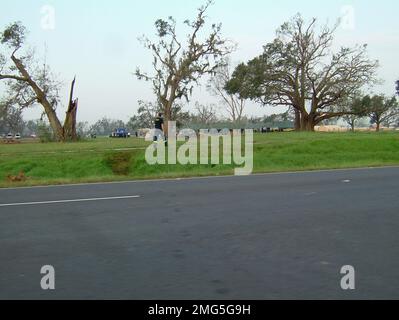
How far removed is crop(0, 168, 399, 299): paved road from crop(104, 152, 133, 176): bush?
10026 millimetres

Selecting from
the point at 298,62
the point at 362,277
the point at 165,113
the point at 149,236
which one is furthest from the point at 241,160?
the point at 298,62

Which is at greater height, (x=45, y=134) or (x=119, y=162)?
(x=45, y=134)

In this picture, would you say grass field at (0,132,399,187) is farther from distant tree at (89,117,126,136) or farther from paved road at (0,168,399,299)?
distant tree at (89,117,126,136)

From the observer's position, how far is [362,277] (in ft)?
16.5

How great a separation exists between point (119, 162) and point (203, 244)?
16.7m

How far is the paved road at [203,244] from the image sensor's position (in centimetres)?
481

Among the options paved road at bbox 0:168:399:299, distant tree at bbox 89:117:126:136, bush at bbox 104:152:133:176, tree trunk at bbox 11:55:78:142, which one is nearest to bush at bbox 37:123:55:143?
tree trunk at bbox 11:55:78:142

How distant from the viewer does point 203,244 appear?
6.45m

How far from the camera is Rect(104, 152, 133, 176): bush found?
70.7 ft

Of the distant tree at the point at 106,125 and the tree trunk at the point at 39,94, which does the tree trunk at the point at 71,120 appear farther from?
the distant tree at the point at 106,125

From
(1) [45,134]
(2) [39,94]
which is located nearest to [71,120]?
(1) [45,134]

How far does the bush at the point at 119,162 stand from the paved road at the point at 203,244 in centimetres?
1003

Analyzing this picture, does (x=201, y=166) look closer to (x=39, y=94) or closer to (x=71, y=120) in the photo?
(x=71, y=120)
